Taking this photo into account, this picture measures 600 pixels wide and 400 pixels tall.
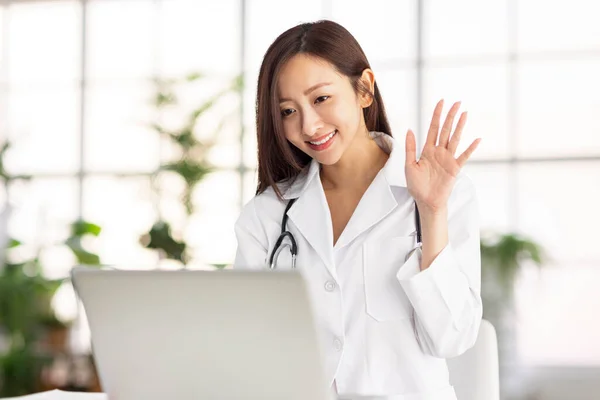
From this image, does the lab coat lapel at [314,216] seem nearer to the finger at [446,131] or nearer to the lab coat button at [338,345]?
the lab coat button at [338,345]

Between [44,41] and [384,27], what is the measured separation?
2942 millimetres

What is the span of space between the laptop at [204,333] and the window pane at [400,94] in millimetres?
4865

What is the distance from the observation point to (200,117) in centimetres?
595

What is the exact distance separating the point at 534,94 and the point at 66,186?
3773 mm

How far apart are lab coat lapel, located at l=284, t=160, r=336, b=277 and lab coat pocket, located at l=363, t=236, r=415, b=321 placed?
0.08m

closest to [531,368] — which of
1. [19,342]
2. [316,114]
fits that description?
[19,342]

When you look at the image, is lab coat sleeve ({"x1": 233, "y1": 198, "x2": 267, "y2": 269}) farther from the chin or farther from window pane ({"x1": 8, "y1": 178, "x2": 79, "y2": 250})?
window pane ({"x1": 8, "y1": 178, "x2": 79, "y2": 250})

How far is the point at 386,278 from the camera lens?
5.14ft

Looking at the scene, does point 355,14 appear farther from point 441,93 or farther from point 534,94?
point 534,94

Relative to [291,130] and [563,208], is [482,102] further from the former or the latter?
[291,130]

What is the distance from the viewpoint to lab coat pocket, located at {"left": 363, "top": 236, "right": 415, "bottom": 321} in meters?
1.54

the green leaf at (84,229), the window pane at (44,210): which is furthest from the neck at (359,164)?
the window pane at (44,210)

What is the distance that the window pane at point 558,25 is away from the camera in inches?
215

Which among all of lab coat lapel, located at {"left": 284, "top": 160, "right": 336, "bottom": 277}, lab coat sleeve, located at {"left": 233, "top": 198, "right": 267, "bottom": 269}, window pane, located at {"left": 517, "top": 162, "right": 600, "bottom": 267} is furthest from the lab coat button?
window pane, located at {"left": 517, "top": 162, "right": 600, "bottom": 267}
